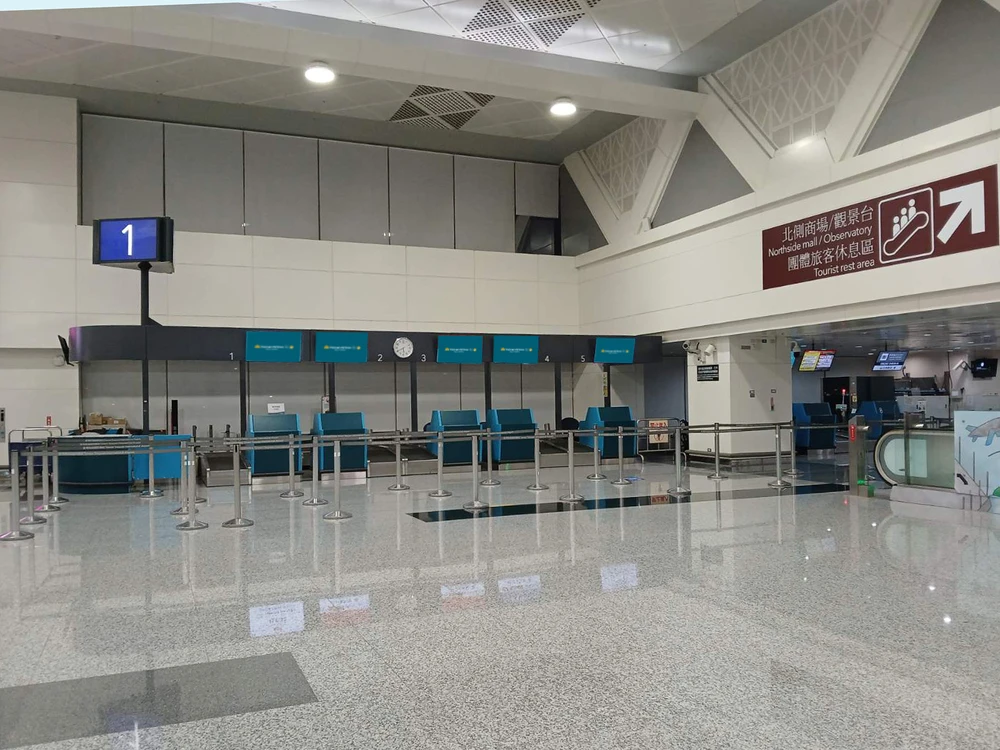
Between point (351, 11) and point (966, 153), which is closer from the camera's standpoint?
point (966, 153)

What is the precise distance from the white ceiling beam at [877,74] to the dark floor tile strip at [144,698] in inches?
446

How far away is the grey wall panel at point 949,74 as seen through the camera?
10.1m

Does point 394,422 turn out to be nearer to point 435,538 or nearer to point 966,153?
point 435,538

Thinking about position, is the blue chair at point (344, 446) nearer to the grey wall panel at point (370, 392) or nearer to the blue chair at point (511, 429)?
the blue chair at point (511, 429)

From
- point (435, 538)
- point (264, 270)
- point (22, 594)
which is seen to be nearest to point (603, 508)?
point (435, 538)

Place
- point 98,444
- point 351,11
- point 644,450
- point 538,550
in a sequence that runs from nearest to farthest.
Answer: point 538,550
point 98,444
point 351,11
point 644,450

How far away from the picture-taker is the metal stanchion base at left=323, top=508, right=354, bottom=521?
9.46 meters

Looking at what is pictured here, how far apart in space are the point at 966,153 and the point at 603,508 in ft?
22.2

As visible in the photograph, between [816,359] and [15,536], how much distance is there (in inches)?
832

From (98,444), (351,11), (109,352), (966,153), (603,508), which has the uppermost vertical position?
(351,11)

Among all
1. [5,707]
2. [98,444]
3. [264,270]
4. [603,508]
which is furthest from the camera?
[264,270]

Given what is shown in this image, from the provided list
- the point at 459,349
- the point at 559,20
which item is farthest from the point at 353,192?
the point at 559,20

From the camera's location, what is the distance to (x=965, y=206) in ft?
33.4

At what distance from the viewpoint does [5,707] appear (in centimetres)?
370
